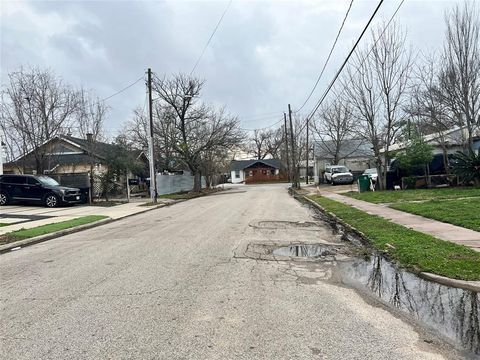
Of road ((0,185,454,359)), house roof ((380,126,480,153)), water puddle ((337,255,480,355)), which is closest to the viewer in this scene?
road ((0,185,454,359))

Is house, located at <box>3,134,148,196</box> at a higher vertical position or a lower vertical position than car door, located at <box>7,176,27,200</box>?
higher

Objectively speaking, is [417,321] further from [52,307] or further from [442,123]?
[442,123]

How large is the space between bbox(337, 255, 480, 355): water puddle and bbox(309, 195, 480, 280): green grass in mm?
312

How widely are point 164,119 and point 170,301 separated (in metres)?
33.8

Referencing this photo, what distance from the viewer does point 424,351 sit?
3.98 metres

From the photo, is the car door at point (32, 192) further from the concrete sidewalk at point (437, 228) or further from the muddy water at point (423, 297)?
the muddy water at point (423, 297)

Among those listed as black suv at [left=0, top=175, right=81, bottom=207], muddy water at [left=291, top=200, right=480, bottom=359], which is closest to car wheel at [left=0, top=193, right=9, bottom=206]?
black suv at [left=0, top=175, right=81, bottom=207]

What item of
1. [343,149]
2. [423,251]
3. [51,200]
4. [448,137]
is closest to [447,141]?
[448,137]

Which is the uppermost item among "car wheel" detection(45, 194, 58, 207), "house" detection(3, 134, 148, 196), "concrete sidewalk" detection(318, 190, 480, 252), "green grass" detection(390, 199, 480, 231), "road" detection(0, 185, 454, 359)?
"house" detection(3, 134, 148, 196)

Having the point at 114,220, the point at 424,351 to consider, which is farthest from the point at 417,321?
the point at 114,220

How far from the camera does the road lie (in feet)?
13.3

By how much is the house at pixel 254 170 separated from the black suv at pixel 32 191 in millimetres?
60476

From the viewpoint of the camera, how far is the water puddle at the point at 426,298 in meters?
4.50

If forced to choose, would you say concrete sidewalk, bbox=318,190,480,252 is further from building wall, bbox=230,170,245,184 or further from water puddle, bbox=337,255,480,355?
building wall, bbox=230,170,245,184
